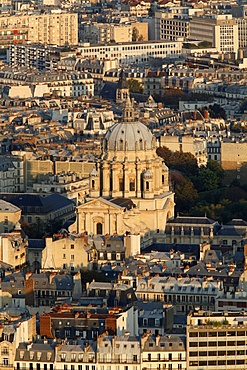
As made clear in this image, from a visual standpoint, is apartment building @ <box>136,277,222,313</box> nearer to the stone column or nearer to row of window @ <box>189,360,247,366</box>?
row of window @ <box>189,360,247,366</box>

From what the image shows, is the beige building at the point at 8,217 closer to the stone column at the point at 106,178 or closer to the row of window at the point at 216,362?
the stone column at the point at 106,178

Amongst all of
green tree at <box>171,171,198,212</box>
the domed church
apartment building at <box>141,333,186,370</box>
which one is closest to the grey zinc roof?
apartment building at <box>141,333,186,370</box>

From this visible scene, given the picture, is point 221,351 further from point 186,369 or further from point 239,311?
point 239,311

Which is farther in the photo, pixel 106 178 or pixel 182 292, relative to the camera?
pixel 106 178

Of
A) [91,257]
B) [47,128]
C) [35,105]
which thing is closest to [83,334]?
[91,257]

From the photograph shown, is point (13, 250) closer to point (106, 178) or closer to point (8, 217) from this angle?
point (8, 217)

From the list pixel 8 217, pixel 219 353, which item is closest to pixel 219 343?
pixel 219 353

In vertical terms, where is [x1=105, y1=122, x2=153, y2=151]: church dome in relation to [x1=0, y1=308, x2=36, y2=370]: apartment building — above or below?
above

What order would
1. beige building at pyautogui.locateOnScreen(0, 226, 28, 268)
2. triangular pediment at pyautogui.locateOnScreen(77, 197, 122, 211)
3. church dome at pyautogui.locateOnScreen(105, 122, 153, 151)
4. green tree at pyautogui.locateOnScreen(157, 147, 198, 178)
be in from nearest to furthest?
1. beige building at pyautogui.locateOnScreen(0, 226, 28, 268)
2. triangular pediment at pyautogui.locateOnScreen(77, 197, 122, 211)
3. church dome at pyautogui.locateOnScreen(105, 122, 153, 151)
4. green tree at pyautogui.locateOnScreen(157, 147, 198, 178)
